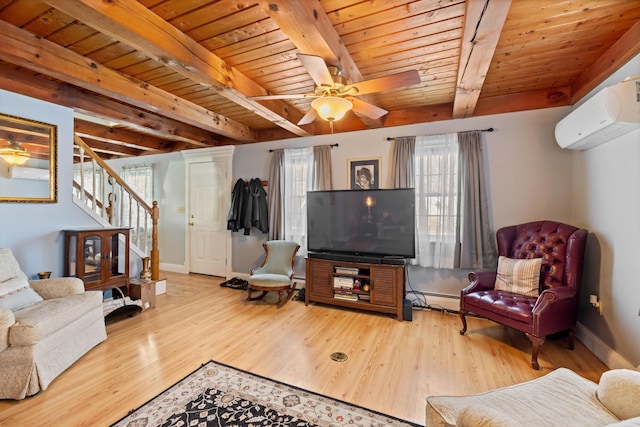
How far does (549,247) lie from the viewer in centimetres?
266

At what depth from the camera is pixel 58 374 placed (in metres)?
2.02

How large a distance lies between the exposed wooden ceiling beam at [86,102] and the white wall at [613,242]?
4.90 meters

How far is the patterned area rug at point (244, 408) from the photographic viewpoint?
5.33 ft

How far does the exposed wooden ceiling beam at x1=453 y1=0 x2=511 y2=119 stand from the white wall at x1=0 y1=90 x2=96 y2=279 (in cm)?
384

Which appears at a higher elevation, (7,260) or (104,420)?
(7,260)

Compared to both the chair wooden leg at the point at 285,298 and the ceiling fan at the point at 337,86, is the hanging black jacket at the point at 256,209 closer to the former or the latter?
the chair wooden leg at the point at 285,298

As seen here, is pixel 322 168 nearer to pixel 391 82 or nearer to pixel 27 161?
pixel 391 82

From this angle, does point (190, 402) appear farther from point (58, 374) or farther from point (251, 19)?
point (251, 19)

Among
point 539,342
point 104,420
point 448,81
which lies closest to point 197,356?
point 104,420

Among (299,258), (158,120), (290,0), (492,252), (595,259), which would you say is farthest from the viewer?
(299,258)

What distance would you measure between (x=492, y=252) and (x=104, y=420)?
3.69m

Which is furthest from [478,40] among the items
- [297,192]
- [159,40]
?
[297,192]

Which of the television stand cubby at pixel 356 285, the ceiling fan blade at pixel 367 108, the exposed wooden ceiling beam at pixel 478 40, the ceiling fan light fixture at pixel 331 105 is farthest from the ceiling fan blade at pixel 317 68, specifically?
the television stand cubby at pixel 356 285

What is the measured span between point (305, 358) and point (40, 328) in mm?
1881
